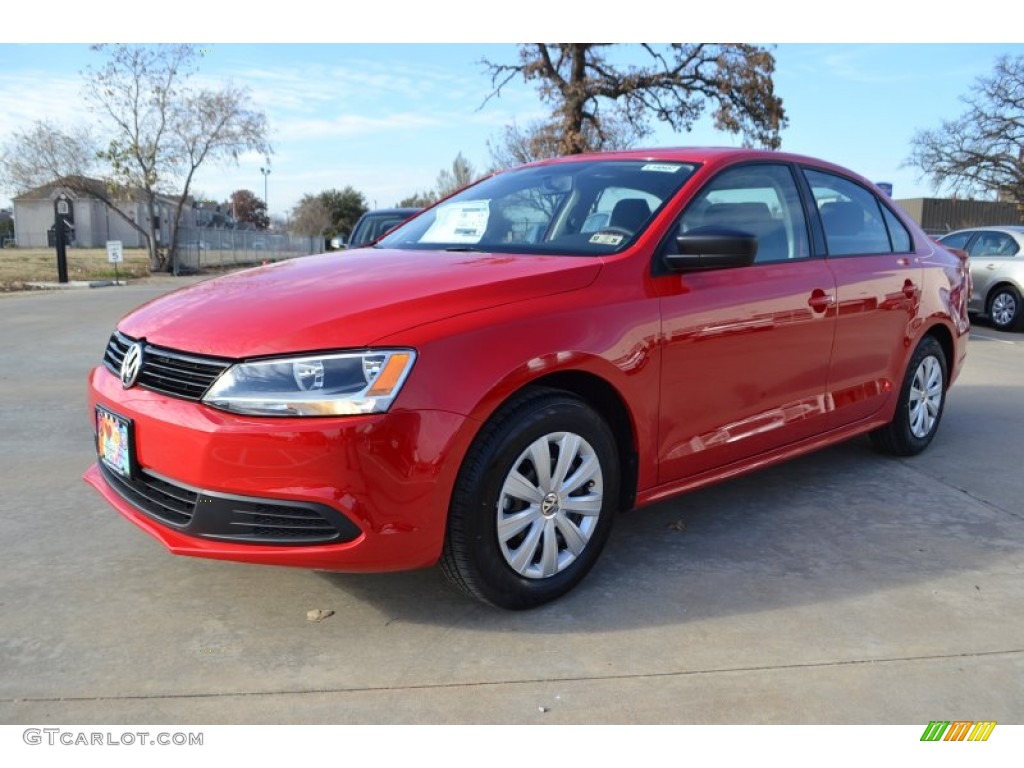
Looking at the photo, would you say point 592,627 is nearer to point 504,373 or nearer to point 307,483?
point 504,373

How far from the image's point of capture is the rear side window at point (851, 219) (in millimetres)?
4168

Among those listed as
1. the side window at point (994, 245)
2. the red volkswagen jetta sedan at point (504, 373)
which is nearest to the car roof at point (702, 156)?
the red volkswagen jetta sedan at point (504, 373)

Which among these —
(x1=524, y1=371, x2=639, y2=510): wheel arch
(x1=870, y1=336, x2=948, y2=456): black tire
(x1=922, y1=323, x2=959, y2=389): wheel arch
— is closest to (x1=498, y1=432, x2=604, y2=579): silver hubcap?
(x1=524, y1=371, x2=639, y2=510): wheel arch

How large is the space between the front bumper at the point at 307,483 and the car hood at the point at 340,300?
239 millimetres

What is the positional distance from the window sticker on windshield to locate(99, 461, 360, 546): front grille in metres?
1.57

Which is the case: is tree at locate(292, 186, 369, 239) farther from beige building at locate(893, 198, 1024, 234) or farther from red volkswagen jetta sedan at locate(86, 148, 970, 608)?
red volkswagen jetta sedan at locate(86, 148, 970, 608)

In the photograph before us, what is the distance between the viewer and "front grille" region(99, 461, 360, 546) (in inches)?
98.6

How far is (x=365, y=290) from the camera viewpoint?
283cm

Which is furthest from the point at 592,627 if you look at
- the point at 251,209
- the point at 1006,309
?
the point at 251,209

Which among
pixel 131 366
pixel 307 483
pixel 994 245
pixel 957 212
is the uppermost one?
pixel 957 212

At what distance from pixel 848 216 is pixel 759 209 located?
803 mm

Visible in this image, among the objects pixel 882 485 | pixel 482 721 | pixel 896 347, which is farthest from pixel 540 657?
pixel 896 347

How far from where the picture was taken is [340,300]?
9.02 feet

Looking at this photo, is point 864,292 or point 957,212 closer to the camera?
point 864,292
